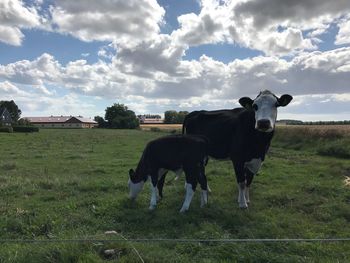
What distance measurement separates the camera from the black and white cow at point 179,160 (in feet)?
30.0

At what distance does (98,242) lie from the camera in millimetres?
6148

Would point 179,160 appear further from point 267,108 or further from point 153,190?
point 267,108

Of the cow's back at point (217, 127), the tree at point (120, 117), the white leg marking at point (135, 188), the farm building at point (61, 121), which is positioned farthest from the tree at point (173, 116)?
the white leg marking at point (135, 188)

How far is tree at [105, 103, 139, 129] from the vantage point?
119625 mm

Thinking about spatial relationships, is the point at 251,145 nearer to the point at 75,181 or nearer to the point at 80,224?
the point at 80,224

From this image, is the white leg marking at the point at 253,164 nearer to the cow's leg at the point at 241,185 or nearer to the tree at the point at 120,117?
the cow's leg at the point at 241,185

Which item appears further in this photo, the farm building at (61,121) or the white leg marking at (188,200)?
the farm building at (61,121)

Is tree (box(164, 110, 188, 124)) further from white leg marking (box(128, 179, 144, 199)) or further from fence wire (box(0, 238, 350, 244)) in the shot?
fence wire (box(0, 238, 350, 244))

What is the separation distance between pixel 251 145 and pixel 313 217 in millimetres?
2160

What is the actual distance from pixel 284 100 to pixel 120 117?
11640 centimetres

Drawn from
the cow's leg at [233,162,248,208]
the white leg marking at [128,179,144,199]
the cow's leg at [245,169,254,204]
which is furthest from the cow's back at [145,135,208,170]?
the cow's leg at [245,169,254,204]

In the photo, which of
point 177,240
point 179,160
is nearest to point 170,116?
point 179,160

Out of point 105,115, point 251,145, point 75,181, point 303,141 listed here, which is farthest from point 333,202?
point 105,115

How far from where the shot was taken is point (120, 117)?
124188 millimetres
